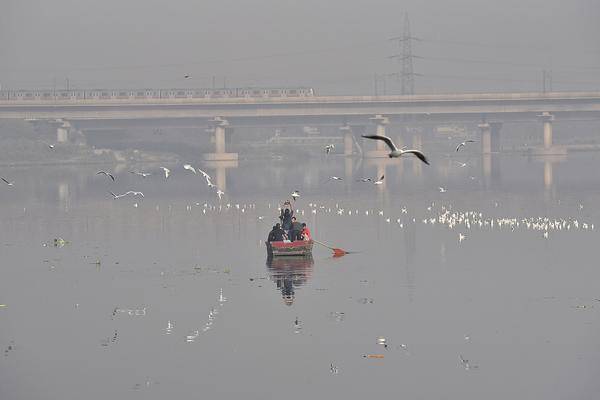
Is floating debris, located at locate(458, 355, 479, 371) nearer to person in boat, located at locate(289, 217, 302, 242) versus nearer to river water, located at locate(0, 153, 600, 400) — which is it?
river water, located at locate(0, 153, 600, 400)

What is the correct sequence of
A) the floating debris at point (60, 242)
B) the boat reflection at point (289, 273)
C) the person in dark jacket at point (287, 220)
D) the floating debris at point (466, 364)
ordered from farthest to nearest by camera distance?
the floating debris at point (60, 242), the person in dark jacket at point (287, 220), the boat reflection at point (289, 273), the floating debris at point (466, 364)

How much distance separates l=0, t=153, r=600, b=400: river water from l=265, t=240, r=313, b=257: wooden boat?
831mm

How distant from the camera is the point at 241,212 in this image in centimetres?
8600

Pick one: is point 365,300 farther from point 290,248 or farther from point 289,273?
point 290,248

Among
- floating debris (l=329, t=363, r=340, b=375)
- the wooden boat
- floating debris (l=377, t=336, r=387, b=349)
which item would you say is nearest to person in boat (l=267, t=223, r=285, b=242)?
the wooden boat

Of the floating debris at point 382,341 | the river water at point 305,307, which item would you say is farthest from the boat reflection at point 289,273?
the floating debris at point 382,341

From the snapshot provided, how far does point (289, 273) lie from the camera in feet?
167

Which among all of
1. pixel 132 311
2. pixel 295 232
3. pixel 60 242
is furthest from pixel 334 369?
pixel 60 242

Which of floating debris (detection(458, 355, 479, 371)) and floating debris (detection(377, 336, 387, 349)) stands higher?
floating debris (detection(377, 336, 387, 349))

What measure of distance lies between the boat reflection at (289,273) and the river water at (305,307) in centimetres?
15

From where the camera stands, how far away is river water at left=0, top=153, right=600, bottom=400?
3212 cm

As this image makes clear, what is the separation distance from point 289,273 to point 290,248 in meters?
3.70

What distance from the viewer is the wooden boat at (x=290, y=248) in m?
54.4

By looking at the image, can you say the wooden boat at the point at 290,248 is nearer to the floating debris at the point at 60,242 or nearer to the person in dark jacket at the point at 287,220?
the person in dark jacket at the point at 287,220
